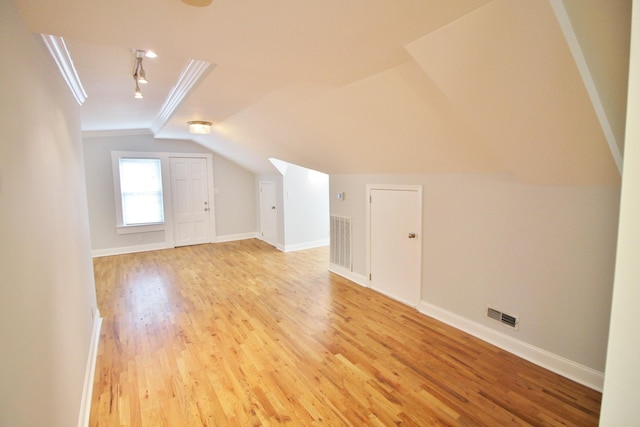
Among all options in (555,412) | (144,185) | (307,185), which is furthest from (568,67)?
(144,185)

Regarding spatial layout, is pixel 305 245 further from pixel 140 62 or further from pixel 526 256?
pixel 140 62

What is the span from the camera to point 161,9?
1386 millimetres

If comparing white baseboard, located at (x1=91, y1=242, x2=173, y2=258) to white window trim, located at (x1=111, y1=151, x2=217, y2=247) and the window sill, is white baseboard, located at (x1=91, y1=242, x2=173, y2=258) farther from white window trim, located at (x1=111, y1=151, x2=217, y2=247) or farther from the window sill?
the window sill

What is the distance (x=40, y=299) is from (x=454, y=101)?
8.20 feet

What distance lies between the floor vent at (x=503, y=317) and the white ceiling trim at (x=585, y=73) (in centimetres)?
150

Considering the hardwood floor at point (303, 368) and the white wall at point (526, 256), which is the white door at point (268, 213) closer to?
the hardwood floor at point (303, 368)

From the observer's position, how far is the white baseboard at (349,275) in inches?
176

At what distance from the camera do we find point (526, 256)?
2607 millimetres

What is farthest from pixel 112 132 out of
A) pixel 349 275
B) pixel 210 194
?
pixel 349 275

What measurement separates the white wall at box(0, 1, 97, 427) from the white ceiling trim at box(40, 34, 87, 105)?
0.22 ft

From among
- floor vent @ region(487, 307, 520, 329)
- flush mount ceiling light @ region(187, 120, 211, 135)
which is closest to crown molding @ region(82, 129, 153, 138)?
flush mount ceiling light @ region(187, 120, 211, 135)

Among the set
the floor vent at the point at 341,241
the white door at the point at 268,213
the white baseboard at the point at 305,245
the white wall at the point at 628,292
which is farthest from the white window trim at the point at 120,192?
the white wall at the point at 628,292

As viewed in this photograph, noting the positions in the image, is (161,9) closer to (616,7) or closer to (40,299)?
(40,299)

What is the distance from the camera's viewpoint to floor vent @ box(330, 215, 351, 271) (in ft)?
15.6
